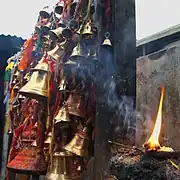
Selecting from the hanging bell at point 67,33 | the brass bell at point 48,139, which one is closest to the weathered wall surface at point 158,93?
the hanging bell at point 67,33

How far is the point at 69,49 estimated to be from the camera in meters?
2.38

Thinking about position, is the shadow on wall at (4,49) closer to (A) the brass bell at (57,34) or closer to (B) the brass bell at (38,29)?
(B) the brass bell at (38,29)

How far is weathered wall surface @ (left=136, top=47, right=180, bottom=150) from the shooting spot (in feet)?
6.70

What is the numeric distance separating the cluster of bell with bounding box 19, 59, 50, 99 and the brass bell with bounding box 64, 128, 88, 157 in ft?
1.47

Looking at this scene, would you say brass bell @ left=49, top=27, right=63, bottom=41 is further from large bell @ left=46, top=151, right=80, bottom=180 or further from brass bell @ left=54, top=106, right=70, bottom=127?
large bell @ left=46, top=151, right=80, bottom=180

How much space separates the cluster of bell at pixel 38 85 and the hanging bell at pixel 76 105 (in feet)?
0.77

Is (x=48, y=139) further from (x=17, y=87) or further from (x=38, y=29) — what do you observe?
(x=17, y=87)

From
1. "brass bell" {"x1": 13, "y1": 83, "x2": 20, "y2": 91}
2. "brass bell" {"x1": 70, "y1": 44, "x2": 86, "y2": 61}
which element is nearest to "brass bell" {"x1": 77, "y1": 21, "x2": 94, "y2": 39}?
"brass bell" {"x1": 70, "y1": 44, "x2": 86, "y2": 61}

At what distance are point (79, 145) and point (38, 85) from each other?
571 millimetres

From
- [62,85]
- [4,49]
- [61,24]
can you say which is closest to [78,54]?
[62,85]

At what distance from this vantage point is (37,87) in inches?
90.6

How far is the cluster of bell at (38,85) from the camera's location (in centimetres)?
227

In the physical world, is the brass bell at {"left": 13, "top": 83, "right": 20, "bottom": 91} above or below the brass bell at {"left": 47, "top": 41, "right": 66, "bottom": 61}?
below

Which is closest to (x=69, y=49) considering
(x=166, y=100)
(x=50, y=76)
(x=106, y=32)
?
(x=50, y=76)
